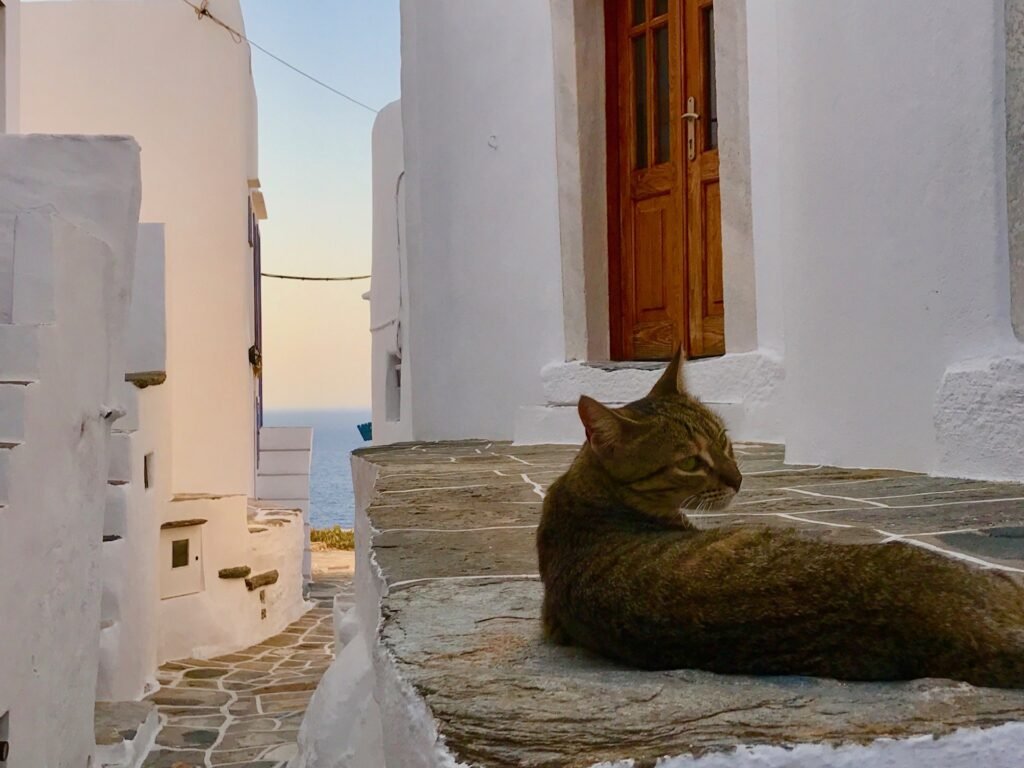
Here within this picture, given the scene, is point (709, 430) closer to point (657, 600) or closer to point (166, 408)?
point (657, 600)

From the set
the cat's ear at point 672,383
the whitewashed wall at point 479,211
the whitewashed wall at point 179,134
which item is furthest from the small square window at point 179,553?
the cat's ear at point 672,383

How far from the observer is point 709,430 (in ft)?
5.09

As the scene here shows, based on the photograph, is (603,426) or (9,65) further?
(9,65)

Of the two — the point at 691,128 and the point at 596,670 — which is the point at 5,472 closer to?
the point at 596,670

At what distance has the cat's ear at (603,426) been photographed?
1.42 m

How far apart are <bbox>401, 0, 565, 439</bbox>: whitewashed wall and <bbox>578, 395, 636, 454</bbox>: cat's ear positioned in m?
4.33

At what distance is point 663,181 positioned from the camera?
562 cm

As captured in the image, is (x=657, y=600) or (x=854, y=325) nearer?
(x=657, y=600)

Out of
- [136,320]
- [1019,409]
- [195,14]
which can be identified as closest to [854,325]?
[1019,409]

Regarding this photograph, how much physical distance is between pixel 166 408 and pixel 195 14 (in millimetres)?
5484

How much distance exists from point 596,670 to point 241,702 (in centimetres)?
835

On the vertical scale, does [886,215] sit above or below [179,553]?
above

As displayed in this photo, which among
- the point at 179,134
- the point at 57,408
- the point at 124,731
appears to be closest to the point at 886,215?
the point at 57,408

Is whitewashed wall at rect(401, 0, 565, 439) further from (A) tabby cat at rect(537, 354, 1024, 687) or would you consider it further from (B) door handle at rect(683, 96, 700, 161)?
Result: (A) tabby cat at rect(537, 354, 1024, 687)
